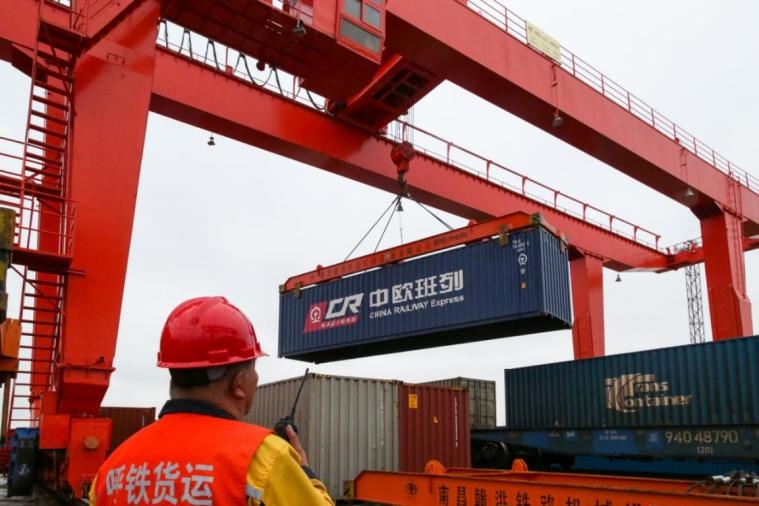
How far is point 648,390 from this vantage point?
1268 cm

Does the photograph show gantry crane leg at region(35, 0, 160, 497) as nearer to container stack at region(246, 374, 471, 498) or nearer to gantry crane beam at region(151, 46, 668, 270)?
gantry crane beam at region(151, 46, 668, 270)

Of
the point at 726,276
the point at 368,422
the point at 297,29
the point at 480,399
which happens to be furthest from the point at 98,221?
the point at 726,276

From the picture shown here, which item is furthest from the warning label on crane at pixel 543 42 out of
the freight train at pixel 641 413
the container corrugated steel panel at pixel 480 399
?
the container corrugated steel panel at pixel 480 399

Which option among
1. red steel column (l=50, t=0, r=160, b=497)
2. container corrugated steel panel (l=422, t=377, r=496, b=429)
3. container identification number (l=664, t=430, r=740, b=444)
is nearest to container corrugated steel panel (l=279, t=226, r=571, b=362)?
container identification number (l=664, t=430, r=740, b=444)

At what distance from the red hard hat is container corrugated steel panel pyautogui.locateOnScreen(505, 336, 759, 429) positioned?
11.4m

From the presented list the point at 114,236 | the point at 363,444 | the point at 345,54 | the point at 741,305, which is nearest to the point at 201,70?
the point at 345,54

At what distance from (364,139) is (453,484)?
7.56m

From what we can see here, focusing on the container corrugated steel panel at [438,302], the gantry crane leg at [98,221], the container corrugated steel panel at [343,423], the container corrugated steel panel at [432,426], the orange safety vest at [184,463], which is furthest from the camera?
the container corrugated steel panel at [432,426]

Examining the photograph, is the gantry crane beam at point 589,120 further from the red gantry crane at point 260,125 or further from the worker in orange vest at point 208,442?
the worker in orange vest at point 208,442

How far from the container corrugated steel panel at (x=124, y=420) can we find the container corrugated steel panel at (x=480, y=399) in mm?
9033

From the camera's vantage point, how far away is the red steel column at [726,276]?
15.8 metres

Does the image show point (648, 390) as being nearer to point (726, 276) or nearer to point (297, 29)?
point (726, 276)

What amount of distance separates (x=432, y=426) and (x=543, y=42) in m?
7.58

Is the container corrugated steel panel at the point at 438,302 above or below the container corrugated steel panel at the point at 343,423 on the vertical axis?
above
